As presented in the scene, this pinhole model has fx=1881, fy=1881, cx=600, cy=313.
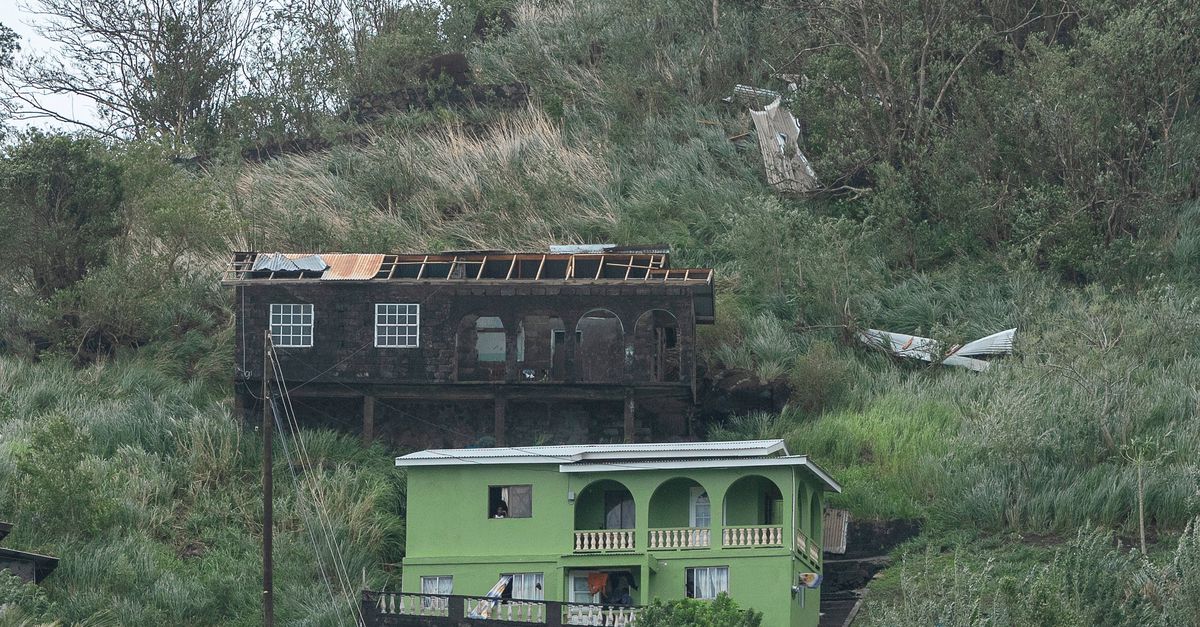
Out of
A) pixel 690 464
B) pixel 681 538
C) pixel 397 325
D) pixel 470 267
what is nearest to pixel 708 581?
pixel 681 538

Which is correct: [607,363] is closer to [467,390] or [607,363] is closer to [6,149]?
[467,390]

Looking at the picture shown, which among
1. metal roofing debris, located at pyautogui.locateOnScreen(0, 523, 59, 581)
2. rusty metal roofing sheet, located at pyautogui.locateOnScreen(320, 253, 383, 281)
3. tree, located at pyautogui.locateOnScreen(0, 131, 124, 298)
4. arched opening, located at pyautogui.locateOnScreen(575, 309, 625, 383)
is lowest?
metal roofing debris, located at pyautogui.locateOnScreen(0, 523, 59, 581)

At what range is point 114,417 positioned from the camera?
46.5 meters

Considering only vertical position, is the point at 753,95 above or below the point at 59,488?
above

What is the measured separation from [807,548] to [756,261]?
634 inches

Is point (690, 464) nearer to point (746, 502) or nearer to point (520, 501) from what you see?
point (746, 502)

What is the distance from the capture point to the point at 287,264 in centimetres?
4762

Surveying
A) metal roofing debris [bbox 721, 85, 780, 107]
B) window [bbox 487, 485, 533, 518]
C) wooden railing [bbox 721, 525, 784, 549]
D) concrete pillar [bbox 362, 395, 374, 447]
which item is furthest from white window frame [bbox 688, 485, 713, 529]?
metal roofing debris [bbox 721, 85, 780, 107]

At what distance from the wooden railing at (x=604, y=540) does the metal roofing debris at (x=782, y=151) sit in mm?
23879

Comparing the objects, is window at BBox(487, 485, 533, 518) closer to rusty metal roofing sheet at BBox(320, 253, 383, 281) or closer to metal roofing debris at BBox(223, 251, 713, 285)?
metal roofing debris at BBox(223, 251, 713, 285)

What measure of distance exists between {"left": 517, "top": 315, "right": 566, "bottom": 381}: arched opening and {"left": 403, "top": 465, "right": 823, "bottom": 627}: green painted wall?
610cm

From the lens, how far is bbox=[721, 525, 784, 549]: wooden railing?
1542 inches

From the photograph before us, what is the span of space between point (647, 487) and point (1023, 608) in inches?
370

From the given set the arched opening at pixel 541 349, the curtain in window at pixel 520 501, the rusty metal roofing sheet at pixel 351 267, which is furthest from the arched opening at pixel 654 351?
the rusty metal roofing sheet at pixel 351 267
